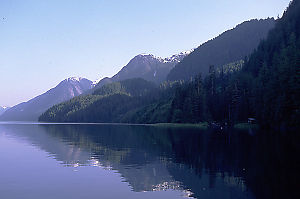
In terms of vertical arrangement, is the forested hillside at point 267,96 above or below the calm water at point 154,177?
above

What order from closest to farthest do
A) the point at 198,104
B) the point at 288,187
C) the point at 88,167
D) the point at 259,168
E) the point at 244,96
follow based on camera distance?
the point at 288,187
the point at 259,168
the point at 88,167
the point at 244,96
the point at 198,104

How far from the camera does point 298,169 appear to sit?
3400 centimetres

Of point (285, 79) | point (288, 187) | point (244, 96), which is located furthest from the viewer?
point (244, 96)

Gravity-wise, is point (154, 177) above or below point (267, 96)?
below

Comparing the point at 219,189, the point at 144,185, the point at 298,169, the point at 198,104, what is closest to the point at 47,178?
the point at 144,185

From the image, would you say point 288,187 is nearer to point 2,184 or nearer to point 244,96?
point 2,184

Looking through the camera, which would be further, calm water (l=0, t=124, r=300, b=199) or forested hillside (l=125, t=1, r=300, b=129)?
forested hillside (l=125, t=1, r=300, b=129)

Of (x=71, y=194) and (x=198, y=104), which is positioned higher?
(x=198, y=104)

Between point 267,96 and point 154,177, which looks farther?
point 267,96

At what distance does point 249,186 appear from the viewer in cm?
2759

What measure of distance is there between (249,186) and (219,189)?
10.5ft

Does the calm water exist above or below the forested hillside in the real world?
below

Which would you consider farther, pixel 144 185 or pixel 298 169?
pixel 298 169

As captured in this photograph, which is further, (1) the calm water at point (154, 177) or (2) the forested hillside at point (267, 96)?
(2) the forested hillside at point (267, 96)
